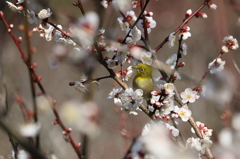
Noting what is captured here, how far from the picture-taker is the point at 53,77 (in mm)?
4387

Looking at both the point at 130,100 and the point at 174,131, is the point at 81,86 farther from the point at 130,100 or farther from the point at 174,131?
the point at 174,131

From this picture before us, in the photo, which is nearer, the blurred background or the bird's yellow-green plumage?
the bird's yellow-green plumage

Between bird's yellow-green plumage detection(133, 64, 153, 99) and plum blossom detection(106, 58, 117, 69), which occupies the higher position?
bird's yellow-green plumage detection(133, 64, 153, 99)

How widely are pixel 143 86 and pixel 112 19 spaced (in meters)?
0.46

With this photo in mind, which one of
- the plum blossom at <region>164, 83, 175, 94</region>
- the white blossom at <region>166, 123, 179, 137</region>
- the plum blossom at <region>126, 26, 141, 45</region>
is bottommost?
the white blossom at <region>166, 123, 179, 137</region>

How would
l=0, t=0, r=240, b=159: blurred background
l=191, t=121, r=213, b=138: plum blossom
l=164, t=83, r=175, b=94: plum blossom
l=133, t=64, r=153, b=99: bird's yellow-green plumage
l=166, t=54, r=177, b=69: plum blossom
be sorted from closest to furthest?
l=164, t=83, r=175, b=94: plum blossom < l=191, t=121, r=213, b=138: plum blossom < l=166, t=54, r=177, b=69: plum blossom < l=133, t=64, r=153, b=99: bird's yellow-green plumage < l=0, t=0, r=240, b=159: blurred background

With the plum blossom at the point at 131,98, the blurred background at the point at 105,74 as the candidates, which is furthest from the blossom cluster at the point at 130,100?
the blurred background at the point at 105,74

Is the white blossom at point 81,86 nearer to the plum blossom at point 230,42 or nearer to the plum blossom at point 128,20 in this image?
the plum blossom at point 128,20

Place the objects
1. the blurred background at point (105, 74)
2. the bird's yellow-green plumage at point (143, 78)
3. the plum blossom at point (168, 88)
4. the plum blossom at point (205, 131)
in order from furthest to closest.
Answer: the blurred background at point (105, 74)
the bird's yellow-green plumage at point (143, 78)
the plum blossom at point (205, 131)
the plum blossom at point (168, 88)

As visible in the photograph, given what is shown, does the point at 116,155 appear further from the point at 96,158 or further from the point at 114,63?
the point at 114,63

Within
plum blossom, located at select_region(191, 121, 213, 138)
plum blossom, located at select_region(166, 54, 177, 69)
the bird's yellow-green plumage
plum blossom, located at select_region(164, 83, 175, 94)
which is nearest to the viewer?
plum blossom, located at select_region(164, 83, 175, 94)

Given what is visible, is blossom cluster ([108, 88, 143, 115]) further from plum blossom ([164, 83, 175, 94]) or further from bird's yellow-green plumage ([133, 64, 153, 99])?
bird's yellow-green plumage ([133, 64, 153, 99])

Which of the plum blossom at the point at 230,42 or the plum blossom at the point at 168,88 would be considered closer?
the plum blossom at the point at 168,88

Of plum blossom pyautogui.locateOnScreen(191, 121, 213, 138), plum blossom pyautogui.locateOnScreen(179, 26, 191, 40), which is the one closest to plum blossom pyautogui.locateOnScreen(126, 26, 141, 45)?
plum blossom pyautogui.locateOnScreen(179, 26, 191, 40)
